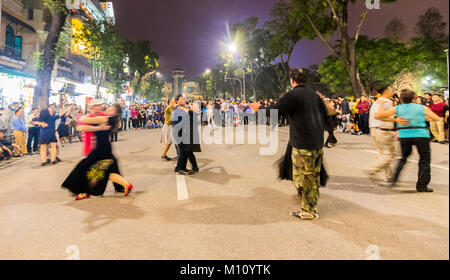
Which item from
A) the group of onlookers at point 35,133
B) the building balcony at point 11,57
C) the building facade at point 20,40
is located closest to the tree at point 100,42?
the building facade at point 20,40

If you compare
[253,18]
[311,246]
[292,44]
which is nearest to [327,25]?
[292,44]

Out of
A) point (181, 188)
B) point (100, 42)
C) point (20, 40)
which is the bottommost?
point (181, 188)

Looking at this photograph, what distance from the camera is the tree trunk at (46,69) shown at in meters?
17.6

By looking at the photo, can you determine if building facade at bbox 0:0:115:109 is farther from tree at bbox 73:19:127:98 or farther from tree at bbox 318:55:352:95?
tree at bbox 318:55:352:95

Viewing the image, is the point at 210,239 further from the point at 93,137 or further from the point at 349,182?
the point at 349,182

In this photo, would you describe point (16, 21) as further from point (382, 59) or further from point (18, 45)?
point (382, 59)

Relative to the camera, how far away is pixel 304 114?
4250mm

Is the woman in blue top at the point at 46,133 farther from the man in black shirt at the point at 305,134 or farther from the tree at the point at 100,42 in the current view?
the tree at the point at 100,42

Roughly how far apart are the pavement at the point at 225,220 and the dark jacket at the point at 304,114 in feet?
3.39

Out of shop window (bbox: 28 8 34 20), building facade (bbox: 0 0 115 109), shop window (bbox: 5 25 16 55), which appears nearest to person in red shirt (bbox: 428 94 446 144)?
building facade (bbox: 0 0 115 109)

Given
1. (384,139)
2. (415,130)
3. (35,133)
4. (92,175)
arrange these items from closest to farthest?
1. (415,130)
2. (92,175)
3. (384,139)
4. (35,133)

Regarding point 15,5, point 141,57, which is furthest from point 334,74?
point 15,5

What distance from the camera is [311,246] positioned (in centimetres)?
348

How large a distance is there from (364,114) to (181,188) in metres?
13.4
